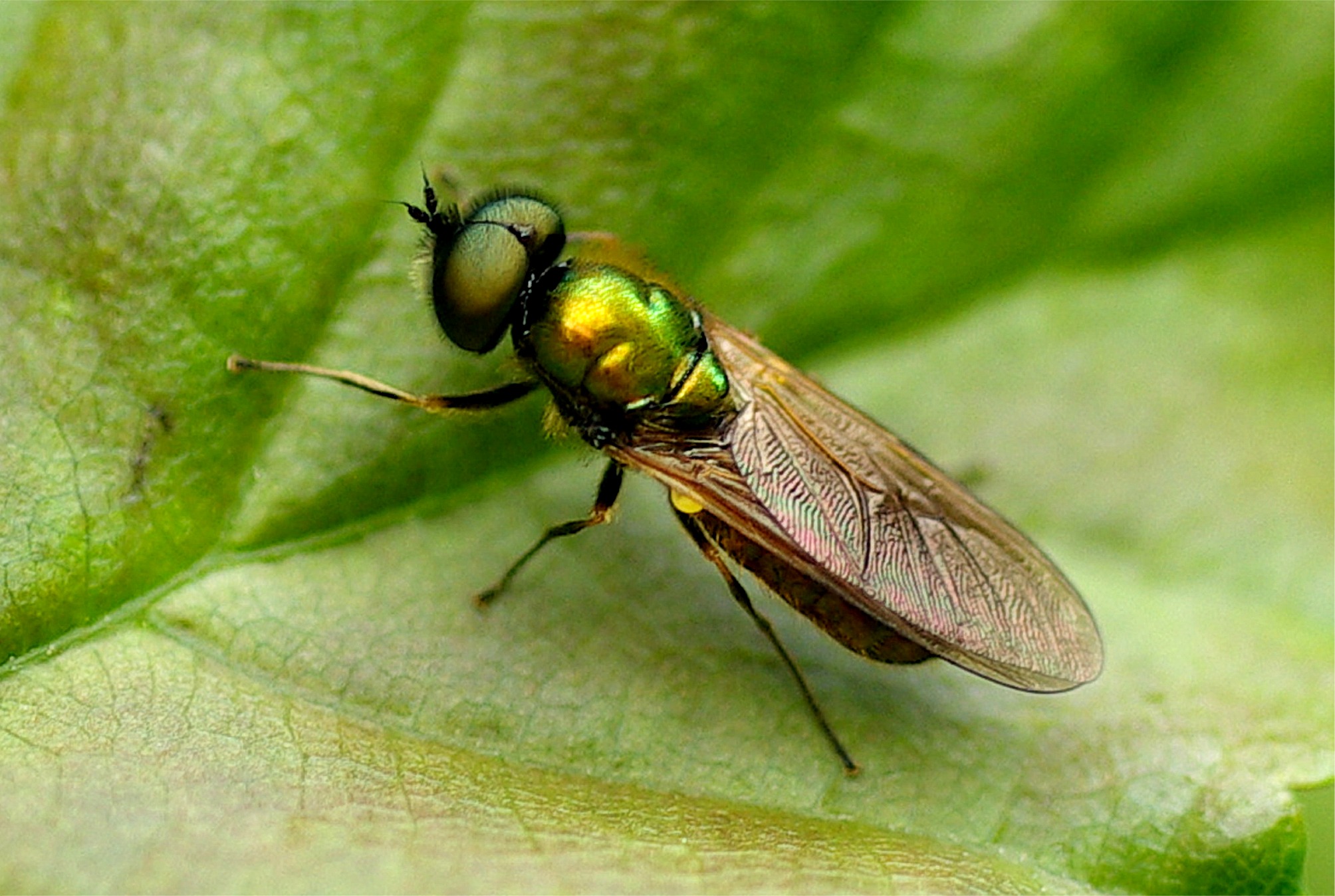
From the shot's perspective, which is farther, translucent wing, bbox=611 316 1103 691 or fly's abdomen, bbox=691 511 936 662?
fly's abdomen, bbox=691 511 936 662

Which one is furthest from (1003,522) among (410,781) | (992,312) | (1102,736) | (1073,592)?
(410,781)

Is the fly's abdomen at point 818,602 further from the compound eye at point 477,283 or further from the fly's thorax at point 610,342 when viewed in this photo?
the compound eye at point 477,283

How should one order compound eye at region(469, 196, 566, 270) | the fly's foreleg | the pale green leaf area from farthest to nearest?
compound eye at region(469, 196, 566, 270) → the fly's foreleg → the pale green leaf area

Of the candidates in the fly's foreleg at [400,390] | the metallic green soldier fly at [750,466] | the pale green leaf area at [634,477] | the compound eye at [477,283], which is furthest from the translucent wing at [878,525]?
the compound eye at [477,283]

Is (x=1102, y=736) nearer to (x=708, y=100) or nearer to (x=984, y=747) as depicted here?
(x=984, y=747)

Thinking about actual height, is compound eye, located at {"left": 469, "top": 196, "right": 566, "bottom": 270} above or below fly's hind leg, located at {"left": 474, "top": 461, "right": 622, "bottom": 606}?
above

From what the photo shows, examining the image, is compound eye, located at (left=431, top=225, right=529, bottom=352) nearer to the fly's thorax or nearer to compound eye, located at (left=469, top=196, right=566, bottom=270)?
compound eye, located at (left=469, top=196, right=566, bottom=270)

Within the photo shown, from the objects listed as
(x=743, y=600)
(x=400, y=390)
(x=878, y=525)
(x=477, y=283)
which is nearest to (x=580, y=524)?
(x=743, y=600)

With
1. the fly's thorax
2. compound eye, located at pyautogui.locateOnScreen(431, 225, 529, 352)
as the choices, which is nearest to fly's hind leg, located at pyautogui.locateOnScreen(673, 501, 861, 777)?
the fly's thorax
